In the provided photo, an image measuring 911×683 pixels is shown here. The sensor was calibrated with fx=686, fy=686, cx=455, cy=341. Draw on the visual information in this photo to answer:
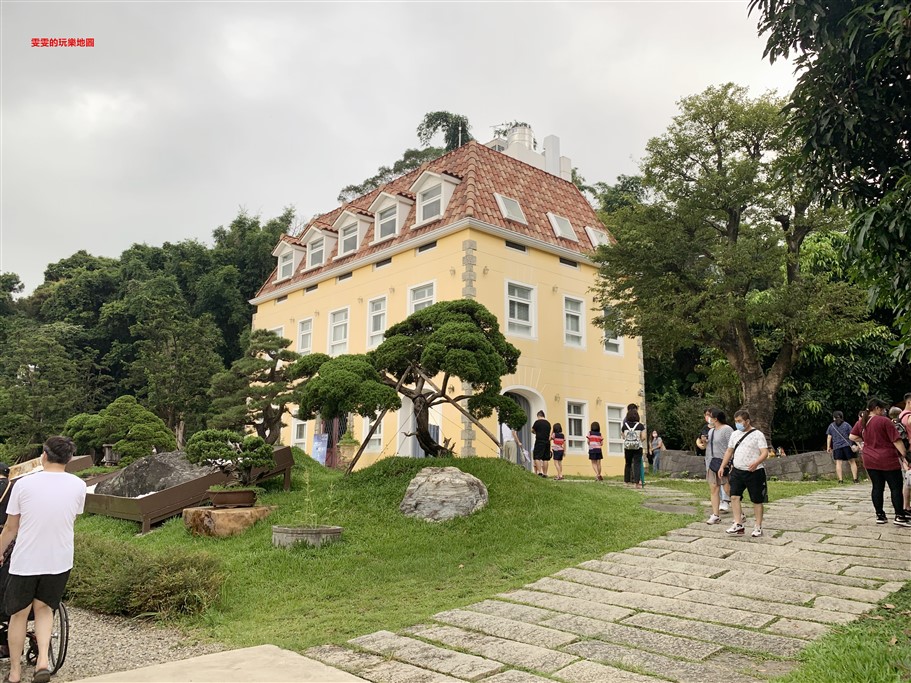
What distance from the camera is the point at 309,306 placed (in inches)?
991

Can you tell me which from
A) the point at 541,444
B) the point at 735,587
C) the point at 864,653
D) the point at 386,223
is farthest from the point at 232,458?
the point at 386,223

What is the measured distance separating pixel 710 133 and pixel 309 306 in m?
14.7

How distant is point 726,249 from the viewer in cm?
1627

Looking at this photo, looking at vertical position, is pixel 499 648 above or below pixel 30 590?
below

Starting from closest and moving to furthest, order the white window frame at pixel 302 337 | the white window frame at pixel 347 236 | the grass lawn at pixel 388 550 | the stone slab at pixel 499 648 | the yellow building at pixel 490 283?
1. the stone slab at pixel 499 648
2. the grass lawn at pixel 388 550
3. the yellow building at pixel 490 283
4. the white window frame at pixel 347 236
5. the white window frame at pixel 302 337

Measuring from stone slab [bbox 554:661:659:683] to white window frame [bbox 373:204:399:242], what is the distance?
18227 millimetres

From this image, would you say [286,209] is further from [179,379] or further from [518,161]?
[518,161]

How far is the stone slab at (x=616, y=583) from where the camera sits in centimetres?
678

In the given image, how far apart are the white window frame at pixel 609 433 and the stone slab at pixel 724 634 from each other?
1607cm

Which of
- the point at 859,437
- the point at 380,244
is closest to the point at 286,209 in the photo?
the point at 380,244

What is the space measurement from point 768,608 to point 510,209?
16.2 meters

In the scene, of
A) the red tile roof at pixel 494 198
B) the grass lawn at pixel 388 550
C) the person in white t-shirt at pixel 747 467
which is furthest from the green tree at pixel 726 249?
the person in white t-shirt at pixel 747 467

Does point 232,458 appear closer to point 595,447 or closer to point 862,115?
point 595,447

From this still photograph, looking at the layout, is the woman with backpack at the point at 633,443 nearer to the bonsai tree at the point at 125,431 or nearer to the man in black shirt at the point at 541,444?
the man in black shirt at the point at 541,444
